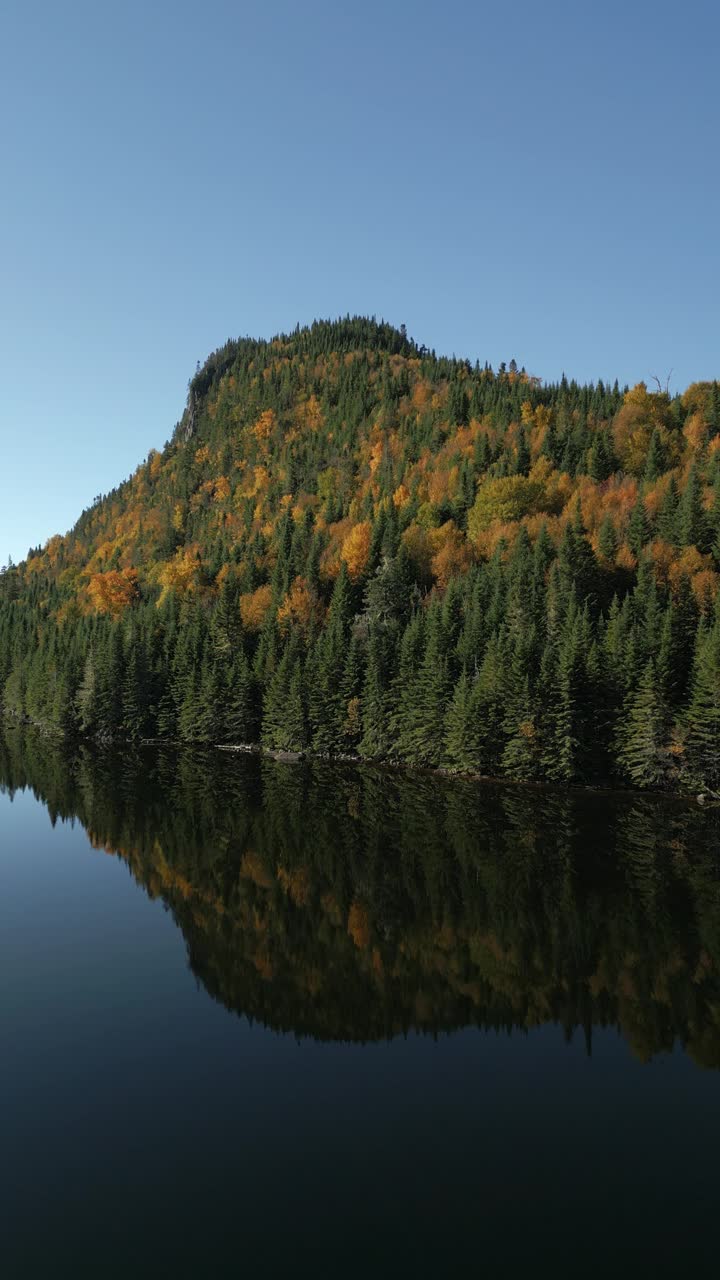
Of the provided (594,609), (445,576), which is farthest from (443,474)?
(594,609)

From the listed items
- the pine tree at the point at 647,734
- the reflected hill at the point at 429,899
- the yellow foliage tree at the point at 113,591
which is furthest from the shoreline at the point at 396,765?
the yellow foliage tree at the point at 113,591

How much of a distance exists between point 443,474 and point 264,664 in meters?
67.6

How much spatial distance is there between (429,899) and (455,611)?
68533mm

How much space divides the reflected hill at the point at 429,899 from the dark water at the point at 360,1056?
25cm

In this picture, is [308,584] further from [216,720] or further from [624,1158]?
[624,1158]

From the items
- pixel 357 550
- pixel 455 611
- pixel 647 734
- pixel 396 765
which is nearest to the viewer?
pixel 647 734

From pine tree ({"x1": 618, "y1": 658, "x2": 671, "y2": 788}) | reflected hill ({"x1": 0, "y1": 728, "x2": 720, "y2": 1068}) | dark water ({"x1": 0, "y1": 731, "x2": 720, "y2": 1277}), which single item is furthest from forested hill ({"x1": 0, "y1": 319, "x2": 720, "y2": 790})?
dark water ({"x1": 0, "y1": 731, "x2": 720, "y2": 1277})

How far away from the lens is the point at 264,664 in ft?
400

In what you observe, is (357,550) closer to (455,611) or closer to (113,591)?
(455,611)

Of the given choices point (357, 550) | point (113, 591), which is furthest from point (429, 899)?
point (113, 591)

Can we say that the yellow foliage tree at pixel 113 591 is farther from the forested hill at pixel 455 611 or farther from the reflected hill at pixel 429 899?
the reflected hill at pixel 429 899

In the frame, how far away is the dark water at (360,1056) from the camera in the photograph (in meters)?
21.9

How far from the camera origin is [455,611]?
115875 mm

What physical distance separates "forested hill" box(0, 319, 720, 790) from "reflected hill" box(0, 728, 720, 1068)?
9.84m
